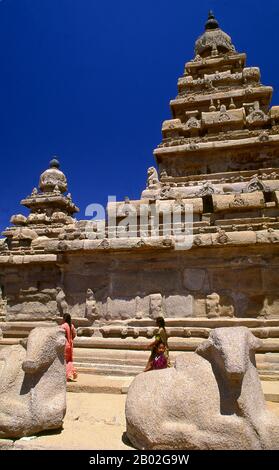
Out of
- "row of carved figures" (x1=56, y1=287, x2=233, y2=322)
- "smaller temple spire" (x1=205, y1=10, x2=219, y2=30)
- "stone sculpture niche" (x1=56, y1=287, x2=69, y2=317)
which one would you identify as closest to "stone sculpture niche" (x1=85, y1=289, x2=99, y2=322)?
"row of carved figures" (x1=56, y1=287, x2=233, y2=322)

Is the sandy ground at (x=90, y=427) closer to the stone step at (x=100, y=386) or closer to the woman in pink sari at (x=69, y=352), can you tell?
the stone step at (x=100, y=386)

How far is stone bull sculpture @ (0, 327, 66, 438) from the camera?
414 cm

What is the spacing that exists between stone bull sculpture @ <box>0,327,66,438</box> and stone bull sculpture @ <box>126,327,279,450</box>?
1.00 m

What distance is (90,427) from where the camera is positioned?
15.2 ft

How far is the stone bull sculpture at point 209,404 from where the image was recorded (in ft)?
11.5

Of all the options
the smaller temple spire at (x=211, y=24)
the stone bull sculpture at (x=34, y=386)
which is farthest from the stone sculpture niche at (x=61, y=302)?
the smaller temple spire at (x=211, y=24)

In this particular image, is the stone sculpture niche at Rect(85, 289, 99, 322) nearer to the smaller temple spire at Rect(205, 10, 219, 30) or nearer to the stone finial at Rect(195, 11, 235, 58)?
the stone finial at Rect(195, 11, 235, 58)

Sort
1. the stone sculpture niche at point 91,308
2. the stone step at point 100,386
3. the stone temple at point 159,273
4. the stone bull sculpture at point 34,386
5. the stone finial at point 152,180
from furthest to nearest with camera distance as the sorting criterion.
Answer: the stone finial at point 152,180 → the stone sculpture niche at point 91,308 → the stone temple at point 159,273 → the stone step at point 100,386 → the stone bull sculpture at point 34,386

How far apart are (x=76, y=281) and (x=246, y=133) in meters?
8.69

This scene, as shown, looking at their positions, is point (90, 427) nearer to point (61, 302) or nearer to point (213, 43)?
point (61, 302)

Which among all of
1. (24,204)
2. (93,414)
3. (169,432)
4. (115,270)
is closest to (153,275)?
(115,270)

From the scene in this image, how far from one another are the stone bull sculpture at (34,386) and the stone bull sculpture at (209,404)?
3.29 ft

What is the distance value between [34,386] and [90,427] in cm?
95
